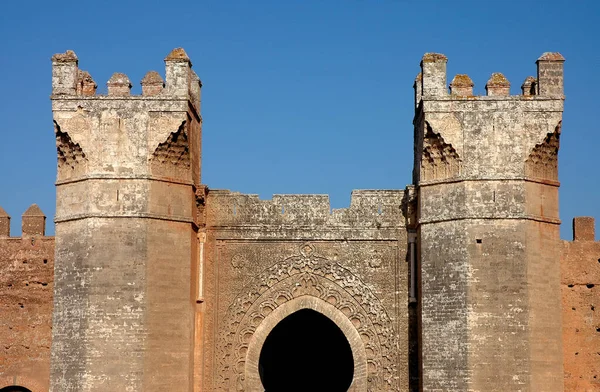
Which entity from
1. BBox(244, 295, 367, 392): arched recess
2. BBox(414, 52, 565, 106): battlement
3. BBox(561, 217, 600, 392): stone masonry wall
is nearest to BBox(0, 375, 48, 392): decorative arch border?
BBox(244, 295, 367, 392): arched recess

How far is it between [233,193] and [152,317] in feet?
9.03

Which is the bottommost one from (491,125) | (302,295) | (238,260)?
(302,295)

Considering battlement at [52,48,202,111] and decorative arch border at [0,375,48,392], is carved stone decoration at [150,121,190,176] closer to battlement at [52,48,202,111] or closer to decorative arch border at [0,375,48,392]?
battlement at [52,48,202,111]

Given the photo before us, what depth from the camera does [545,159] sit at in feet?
55.6

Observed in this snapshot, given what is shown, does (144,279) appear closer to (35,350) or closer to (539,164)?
(35,350)

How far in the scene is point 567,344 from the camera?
56.3ft

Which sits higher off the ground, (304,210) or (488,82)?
(488,82)

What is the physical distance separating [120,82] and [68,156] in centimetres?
141

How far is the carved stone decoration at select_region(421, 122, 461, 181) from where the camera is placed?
16875mm

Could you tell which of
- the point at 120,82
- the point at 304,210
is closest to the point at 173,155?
the point at 120,82

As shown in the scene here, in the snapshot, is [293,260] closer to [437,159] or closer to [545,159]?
[437,159]

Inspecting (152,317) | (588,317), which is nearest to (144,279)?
(152,317)

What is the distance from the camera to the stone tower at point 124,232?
53.6 feet

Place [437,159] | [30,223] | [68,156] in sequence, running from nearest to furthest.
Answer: [437,159], [68,156], [30,223]
